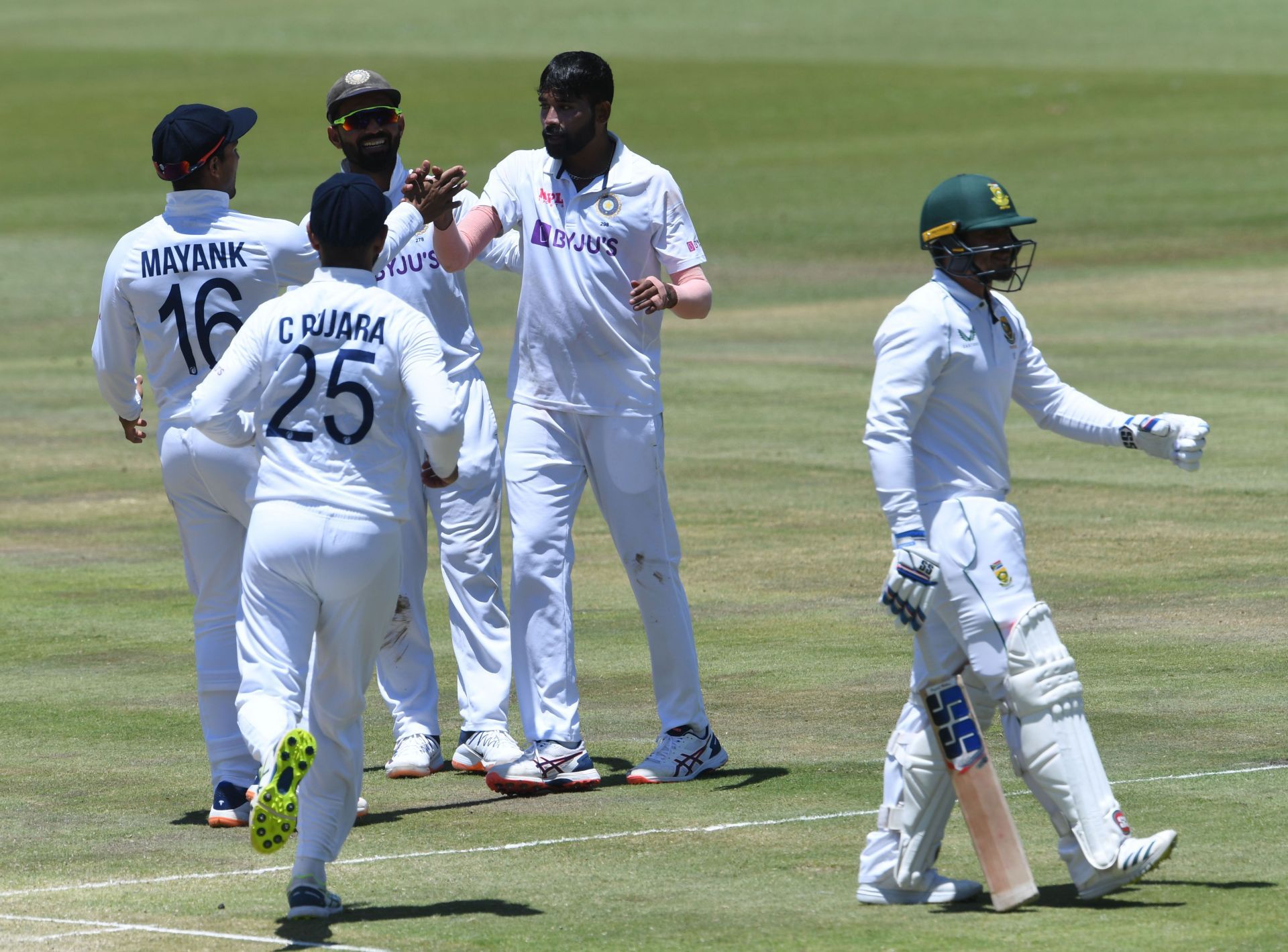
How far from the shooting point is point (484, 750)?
936 centimetres

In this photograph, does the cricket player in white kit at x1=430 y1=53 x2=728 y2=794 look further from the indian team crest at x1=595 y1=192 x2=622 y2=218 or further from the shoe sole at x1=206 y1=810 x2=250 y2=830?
the shoe sole at x1=206 y1=810 x2=250 y2=830

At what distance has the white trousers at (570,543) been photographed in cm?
923

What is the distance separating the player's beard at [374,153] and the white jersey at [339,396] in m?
2.34

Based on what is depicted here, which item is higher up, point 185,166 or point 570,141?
point 570,141

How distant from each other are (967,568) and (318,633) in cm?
204

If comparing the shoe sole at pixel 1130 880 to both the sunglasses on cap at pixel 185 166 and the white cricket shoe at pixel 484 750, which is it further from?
the sunglasses on cap at pixel 185 166

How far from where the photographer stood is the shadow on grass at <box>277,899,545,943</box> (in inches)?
273

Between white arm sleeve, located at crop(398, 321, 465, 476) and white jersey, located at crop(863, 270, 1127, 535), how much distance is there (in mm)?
1290

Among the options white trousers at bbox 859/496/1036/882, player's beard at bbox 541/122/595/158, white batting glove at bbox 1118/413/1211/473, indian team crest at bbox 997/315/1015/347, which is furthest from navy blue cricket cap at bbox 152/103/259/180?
white batting glove at bbox 1118/413/1211/473

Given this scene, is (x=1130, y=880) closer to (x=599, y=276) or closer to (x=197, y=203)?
(x=599, y=276)

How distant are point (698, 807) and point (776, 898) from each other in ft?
4.60

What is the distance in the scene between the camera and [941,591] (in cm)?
723

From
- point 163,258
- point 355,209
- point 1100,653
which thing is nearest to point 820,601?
point 1100,653

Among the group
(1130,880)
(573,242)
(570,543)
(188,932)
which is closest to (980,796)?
(1130,880)
